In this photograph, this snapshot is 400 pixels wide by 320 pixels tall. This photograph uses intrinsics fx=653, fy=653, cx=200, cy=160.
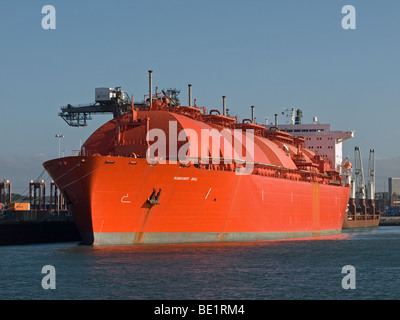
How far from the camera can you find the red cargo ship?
3512 centimetres

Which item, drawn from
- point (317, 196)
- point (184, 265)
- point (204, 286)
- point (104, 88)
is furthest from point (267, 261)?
point (104, 88)

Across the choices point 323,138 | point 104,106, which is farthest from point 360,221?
Answer: point 104,106

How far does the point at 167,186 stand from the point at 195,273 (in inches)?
383

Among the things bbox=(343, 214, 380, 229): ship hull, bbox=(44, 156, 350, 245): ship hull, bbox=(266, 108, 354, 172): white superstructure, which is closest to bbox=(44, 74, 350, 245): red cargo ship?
bbox=(44, 156, 350, 245): ship hull

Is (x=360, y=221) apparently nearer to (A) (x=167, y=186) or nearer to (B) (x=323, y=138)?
(B) (x=323, y=138)

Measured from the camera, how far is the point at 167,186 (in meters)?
36.3

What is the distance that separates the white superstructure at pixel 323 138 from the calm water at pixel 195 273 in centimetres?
3819

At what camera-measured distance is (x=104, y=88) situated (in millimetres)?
59094

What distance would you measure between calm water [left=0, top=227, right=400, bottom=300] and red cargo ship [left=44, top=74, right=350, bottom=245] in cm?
127

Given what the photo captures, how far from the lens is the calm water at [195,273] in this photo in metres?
23.2

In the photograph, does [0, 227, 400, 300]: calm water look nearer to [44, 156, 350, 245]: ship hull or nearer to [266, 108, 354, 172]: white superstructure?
[44, 156, 350, 245]: ship hull

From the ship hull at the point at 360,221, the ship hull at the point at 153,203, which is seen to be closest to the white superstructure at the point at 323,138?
the ship hull at the point at 360,221

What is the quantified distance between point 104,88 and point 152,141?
70.4 ft

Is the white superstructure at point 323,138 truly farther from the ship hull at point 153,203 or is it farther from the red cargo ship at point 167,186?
the ship hull at point 153,203
